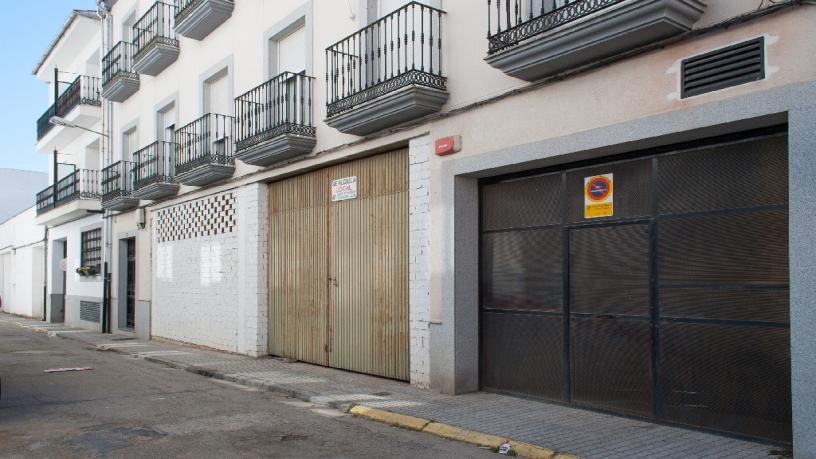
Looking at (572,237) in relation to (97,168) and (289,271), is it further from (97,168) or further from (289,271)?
(97,168)

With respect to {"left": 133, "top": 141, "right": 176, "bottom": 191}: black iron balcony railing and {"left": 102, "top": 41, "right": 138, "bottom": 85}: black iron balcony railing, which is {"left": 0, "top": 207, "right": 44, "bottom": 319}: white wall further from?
{"left": 133, "top": 141, "right": 176, "bottom": 191}: black iron balcony railing

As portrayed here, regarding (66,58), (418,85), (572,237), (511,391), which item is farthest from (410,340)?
(66,58)

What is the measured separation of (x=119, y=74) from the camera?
17.9 meters

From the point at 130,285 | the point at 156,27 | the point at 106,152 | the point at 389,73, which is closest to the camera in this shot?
the point at 389,73

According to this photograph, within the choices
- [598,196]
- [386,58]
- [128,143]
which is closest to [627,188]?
[598,196]

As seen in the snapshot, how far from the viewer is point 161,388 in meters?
9.28

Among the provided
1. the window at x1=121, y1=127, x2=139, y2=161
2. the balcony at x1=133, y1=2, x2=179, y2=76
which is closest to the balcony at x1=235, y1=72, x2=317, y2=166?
the balcony at x1=133, y1=2, x2=179, y2=76

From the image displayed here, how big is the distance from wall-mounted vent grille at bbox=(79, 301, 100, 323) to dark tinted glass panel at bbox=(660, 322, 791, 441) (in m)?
17.6

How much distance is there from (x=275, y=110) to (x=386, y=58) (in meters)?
3.37

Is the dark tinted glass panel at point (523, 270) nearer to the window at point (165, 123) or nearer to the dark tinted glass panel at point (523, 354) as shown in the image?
the dark tinted glass panel at point (523, 354)

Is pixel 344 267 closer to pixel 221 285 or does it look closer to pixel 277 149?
pixel 277 149

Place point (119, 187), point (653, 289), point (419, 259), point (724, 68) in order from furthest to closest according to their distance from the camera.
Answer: point (119, 187), point (419, 259), point (653, 289), point (724, 68)

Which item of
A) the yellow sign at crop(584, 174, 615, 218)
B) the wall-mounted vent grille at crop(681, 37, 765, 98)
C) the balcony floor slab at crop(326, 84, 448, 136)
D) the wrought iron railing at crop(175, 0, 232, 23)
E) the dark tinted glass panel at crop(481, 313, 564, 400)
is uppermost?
the wrought iron railing at crop(175, 0, 232, 23)

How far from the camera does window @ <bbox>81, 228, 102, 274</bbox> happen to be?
2021 cm
